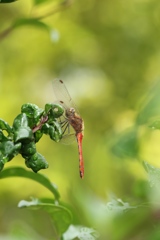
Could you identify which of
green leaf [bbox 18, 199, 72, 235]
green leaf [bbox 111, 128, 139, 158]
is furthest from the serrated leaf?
green leaf [bbox 111, 128, 139, 158]

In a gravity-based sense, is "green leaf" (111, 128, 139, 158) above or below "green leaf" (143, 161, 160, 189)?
above

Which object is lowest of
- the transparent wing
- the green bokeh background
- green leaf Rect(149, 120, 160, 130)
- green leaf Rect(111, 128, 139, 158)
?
green leaf Rect(149, 120, 160, 130)

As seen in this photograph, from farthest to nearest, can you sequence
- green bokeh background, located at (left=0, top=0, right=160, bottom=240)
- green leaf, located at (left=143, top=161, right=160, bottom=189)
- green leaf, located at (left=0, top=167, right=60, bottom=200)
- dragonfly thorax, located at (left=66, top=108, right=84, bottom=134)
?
green bokeh background, located at (left=0, top=0, right=160, bottom=240)
green leaf, located at (left=0, top=167, right=60, bottom=200)
dragonfly thorax, located at (left=66, top=108, right=84, bottom=134)
green leaf, located at (left=143, top=161, right=160, bottom=189)

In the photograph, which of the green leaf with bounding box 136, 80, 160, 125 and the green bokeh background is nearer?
the green leaf with bounding box 136, 80, 160, 125

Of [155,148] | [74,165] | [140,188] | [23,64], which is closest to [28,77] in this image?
[23,64]

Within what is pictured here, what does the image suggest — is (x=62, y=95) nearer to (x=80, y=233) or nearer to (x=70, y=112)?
(x=70, y=112)

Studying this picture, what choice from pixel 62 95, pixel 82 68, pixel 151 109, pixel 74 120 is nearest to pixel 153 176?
pixel 151 109

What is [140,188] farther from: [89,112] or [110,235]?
[89,112]

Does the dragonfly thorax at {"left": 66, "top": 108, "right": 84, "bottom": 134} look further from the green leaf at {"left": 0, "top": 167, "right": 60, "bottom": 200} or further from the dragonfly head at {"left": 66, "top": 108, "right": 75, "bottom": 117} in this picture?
the green leaf at {"left": 0, "top": 167, "right": 60, "bottom": 200}

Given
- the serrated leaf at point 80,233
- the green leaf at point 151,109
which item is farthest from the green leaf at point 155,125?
the serrated leaf at point 80,233
